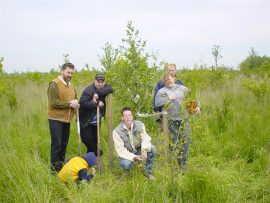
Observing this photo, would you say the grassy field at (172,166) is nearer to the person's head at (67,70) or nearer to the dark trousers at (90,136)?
the dark trousers at (90,136)

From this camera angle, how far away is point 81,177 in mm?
4320

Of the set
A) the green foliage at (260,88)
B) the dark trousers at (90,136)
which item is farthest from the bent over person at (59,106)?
the green foliage at (260,88)

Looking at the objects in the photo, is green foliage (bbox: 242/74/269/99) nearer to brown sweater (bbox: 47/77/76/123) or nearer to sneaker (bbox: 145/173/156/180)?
sneaker (bbox: 145/173/156/180)

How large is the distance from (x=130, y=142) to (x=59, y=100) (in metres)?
1.23

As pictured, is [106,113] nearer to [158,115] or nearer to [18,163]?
[158,115]

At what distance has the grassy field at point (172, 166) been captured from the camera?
3645 mm

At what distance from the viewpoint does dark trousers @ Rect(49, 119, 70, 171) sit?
4887 mm

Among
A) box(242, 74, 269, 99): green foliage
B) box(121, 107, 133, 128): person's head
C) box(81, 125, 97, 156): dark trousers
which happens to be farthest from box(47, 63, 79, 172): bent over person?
box(242, 74, 269, 99): green foliage

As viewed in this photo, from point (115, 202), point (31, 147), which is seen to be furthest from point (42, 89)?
point (115, 202)

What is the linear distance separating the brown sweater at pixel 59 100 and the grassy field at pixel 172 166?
671 millimetres

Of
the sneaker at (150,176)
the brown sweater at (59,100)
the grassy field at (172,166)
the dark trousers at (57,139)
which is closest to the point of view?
the grassy field at (172,166)

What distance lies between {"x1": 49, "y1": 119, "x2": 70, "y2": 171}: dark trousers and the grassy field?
0.63 feet

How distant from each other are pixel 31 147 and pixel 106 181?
1513 millimetres

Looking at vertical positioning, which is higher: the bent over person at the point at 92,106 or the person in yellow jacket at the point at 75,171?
the bent over person at the point at 92,106
